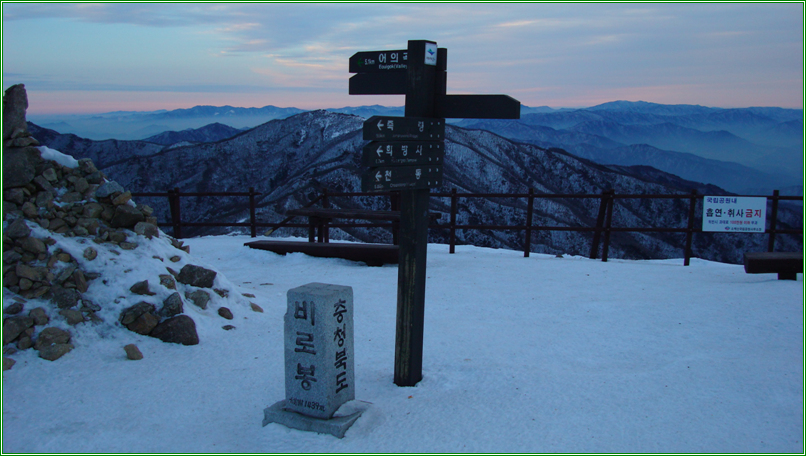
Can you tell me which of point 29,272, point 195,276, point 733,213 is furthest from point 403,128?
point 733,213

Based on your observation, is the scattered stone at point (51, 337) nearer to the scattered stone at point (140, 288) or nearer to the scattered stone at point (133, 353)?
the scattered stone at point (133, 353)

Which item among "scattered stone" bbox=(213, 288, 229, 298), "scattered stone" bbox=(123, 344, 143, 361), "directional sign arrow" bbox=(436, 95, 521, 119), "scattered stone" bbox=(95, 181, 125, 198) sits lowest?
"scattered stone" bbox=(123, 344, 143, 361)

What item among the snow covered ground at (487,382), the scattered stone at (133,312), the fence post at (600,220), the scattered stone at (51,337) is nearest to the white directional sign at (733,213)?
the fence post at (600,220)

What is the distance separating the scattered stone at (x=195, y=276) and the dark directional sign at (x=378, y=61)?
9.30 feet

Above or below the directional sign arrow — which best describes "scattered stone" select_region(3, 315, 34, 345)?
below

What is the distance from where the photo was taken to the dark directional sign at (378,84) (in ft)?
13.2

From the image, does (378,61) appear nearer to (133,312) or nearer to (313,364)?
(313,364)

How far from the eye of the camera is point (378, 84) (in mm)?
4074

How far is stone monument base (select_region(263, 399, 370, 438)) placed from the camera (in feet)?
10.8

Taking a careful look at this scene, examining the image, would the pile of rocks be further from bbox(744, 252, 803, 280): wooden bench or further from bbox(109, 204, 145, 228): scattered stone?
bbox(744, 252, 803, 280): wooden bench

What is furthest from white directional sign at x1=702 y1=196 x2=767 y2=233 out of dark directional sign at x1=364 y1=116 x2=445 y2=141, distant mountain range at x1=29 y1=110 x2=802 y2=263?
distant mountain range at x1=29 y1=110 x2=802 y2=263

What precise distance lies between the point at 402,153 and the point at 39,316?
11.0 ft

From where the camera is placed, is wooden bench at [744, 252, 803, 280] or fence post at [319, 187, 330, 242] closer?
wooden bench at [744, 252, 803, 280]

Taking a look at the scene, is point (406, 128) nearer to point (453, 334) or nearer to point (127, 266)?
point (453, 334)
